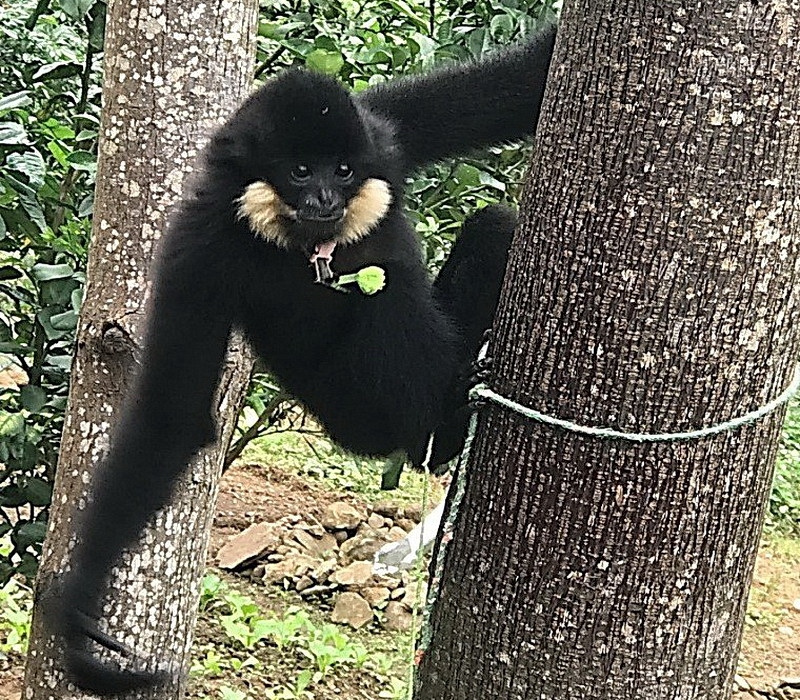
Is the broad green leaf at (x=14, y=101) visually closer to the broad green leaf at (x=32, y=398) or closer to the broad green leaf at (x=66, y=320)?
the broad green leaf at (x=66, y=320)

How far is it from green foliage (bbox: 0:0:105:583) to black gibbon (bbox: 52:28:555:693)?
640 mm

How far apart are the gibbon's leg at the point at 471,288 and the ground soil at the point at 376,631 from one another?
238 cm

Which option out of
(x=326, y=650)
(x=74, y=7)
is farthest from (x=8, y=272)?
(x=326, y=650)

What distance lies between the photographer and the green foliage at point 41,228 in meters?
3.23

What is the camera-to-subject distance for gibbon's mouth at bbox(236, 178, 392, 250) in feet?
8.21

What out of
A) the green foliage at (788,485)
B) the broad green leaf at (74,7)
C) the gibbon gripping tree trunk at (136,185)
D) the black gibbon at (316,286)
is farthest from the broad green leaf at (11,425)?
the green foliage at (788,485)

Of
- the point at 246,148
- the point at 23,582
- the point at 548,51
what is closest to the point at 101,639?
the point at 246,148

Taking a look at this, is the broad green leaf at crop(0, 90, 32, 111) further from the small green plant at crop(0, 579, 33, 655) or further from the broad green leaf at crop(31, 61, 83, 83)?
the small green plant at crop(0, 579, 33, 655)

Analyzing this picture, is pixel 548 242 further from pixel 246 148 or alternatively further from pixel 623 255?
pixel 246 148

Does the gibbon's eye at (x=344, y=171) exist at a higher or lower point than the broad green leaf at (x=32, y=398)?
higher

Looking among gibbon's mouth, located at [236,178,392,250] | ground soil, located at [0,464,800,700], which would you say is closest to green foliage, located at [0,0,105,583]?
gibbon's mouth, located at [236,178,392,250]

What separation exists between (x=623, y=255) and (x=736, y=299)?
20 cm

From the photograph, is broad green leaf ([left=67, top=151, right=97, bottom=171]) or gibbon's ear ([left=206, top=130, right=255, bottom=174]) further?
broad green leaf ([left=67, top=151, right=97, bottom=171])

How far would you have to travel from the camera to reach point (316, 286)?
2.77 meters
